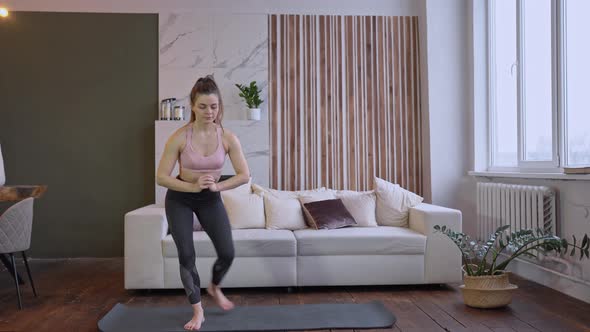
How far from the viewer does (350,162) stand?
228 inches

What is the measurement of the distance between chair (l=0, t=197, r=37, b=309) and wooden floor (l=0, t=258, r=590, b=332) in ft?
1.14

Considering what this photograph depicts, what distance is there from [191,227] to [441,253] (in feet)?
6.81

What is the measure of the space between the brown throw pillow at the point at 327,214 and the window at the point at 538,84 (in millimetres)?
1581

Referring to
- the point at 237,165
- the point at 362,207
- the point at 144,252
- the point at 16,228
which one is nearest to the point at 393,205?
the point at 362,207

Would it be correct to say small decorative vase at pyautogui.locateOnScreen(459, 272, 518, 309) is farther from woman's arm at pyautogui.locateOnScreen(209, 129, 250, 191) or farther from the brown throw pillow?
woman's arm at pyautogui.locateOnScreen(209, 129, 250, 191)

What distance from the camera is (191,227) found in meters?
3.14

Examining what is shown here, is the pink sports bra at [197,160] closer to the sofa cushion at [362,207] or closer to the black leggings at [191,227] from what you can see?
the black leggings at [191,227]

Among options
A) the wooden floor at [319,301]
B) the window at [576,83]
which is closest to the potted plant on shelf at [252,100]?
the wooden floor at [319,301]

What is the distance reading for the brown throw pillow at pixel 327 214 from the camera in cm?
449

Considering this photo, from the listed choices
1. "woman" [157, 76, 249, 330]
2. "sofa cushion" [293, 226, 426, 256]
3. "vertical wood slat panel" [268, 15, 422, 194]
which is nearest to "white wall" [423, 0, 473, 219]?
"vertical wood slat panel" [268, 15, 422, 194]

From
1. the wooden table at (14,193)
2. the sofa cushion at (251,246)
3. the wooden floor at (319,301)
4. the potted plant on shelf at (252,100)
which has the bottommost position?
the wooden floor at (319,301)

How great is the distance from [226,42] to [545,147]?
322 centimetres

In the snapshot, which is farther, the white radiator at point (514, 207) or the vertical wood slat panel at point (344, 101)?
the vertical wood slat panel at point (344, 101)

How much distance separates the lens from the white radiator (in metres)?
4.08
